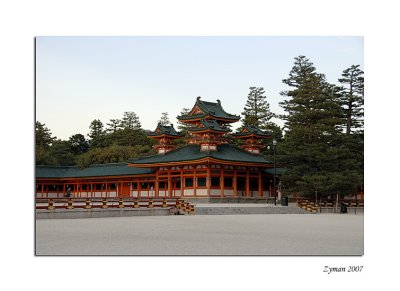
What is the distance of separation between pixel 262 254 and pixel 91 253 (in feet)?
15.9

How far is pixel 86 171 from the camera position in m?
59.0

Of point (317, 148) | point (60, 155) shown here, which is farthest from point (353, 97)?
point (60, 155)

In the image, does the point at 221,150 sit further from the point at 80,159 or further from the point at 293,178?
the point at 80,159

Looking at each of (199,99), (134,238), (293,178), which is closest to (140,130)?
(199,99)

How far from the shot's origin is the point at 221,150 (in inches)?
1972

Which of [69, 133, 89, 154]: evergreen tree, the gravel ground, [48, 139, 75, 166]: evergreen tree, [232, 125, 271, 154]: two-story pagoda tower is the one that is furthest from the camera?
[69, 133, 89, 154]: evergreen tree

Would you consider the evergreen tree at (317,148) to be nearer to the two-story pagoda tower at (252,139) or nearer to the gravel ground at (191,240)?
the two-story pagoda tower at (252,139)

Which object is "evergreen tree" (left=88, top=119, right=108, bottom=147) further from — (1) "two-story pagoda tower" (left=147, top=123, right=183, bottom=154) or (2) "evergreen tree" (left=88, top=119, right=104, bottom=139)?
(1) "two-story pagoda tower" (left=147, top=123, right=183, bottom=154)

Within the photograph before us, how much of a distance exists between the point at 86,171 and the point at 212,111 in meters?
16.2

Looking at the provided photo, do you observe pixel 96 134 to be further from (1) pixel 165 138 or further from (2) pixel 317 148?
(2) pixel 317 148

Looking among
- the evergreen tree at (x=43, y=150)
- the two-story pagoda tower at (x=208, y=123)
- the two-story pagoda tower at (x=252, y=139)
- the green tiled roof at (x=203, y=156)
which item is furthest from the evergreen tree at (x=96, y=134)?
the two-story pagoda tower at (x=252, y=139)

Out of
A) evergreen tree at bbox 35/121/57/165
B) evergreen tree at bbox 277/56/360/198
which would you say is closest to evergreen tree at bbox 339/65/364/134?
evergreen tree at bbox 277/56/360/198

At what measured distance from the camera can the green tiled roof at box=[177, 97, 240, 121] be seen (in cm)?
5175

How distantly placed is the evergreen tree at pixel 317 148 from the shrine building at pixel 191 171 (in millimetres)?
4696
